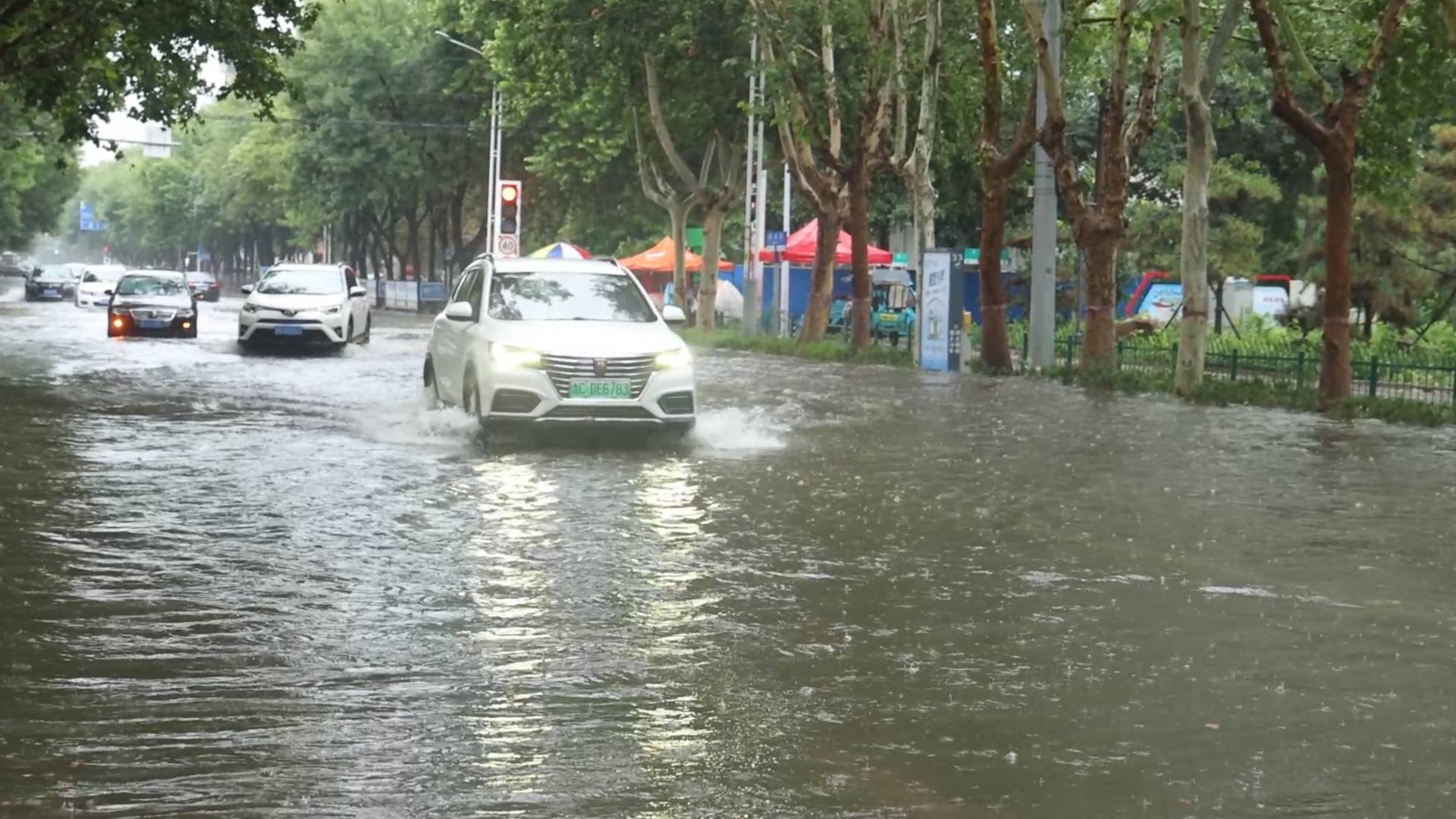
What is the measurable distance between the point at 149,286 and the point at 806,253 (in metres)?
15.3

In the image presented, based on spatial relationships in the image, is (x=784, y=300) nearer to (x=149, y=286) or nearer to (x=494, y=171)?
(x=149, y=286)

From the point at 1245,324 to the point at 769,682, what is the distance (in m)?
34.5

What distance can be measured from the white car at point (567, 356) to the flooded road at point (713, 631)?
14.5 inches

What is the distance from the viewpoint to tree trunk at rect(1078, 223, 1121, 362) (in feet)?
92.4

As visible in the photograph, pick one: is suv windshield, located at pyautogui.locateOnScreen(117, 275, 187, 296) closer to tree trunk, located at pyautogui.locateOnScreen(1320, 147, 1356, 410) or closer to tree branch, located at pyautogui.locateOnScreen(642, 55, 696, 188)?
tree branch, located at pyautogui.locateOnScreen(642, 55, 696, 188)

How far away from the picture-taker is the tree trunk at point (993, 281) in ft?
100

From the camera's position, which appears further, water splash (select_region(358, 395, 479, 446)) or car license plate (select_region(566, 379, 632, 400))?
water splash (select_region(358, 395, 479, 446))

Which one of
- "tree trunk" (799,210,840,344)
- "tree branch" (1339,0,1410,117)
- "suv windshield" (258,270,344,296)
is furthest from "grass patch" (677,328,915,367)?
"tree branch" (1339,0,1410,117)

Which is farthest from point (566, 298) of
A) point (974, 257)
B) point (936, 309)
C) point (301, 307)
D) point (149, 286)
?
point (974, 257)

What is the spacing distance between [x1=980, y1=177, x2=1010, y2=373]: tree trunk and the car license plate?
593 inches

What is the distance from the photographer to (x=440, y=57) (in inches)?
2542

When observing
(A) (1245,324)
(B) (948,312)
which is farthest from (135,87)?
(A) (1245,324)

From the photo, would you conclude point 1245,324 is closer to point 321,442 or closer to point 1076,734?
point 321,442

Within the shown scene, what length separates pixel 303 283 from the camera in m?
34.1
